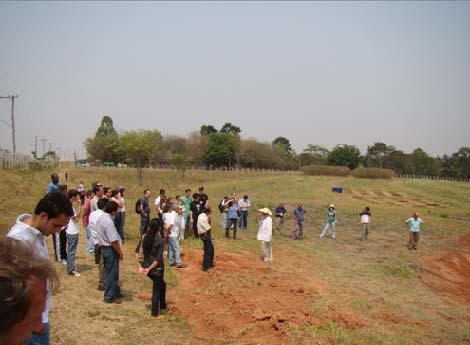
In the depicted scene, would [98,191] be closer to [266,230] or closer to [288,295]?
[266,230]

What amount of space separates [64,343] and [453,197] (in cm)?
5040

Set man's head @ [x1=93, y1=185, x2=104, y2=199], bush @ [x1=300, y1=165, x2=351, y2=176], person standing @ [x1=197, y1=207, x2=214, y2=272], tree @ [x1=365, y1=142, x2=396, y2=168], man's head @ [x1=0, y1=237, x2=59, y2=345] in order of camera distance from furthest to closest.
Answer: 1. tree @ [x1=365, y1=142, x2=396, y2=168]
2. bush @ [x1=300, y1=165, x2=351, y2=176]
3. person standing @ [x1=197, y1=207, x2=214, y2=272]
4. man's head @ [x1=93, y1=185, x2=104, y2=199]
5. man's head @ [x1=0, y1=237, x2=59, y2=345]

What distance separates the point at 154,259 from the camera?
7602 mm

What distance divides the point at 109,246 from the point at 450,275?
1293 centimetres

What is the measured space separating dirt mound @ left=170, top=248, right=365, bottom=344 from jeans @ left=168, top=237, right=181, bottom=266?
431 mm

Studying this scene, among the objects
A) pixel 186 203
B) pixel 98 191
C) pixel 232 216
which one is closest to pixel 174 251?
pixel 98 191

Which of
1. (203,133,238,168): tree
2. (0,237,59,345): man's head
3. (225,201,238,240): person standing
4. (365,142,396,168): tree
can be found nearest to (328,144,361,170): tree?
(365,142,396,168): tree

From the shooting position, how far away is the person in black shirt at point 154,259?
7594 millimetres

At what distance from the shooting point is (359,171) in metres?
66.4

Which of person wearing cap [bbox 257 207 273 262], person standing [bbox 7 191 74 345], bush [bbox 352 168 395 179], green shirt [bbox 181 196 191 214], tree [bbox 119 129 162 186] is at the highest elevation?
tree [bbox 119 129 162 186]

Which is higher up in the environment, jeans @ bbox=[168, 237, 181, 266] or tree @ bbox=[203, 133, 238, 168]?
tree @ bbox=[203, 133, 238, 168]

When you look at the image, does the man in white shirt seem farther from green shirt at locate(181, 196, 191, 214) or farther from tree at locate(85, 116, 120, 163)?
tree at locate(85, 116, 120, 163)

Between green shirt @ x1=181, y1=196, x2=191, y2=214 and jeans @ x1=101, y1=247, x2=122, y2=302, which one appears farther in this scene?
green shirt @ x1=181, y1=196, x2=191, y2=214

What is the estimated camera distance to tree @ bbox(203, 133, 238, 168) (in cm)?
8338
